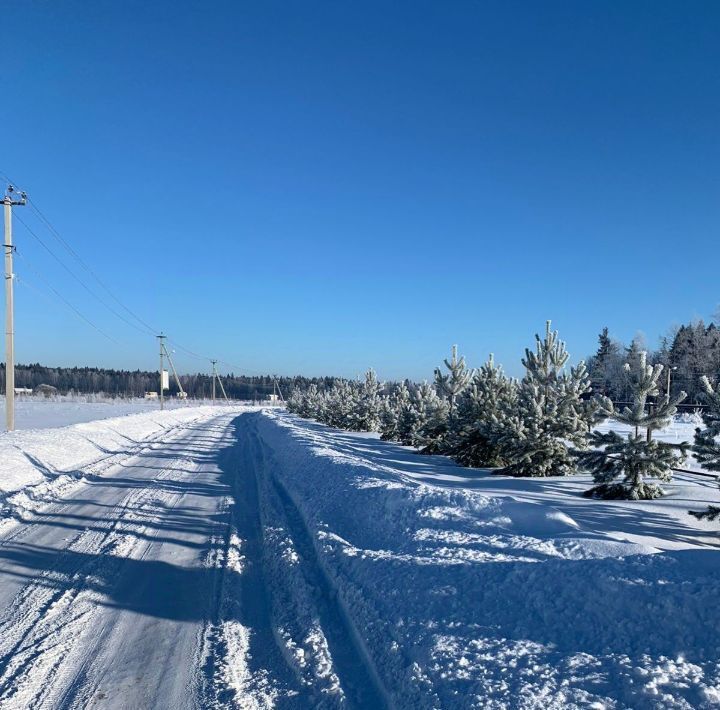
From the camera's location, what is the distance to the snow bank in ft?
12.0

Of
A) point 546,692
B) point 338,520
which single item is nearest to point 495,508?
point 338,520

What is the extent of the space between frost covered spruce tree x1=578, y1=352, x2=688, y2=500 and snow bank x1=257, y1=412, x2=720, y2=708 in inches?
182

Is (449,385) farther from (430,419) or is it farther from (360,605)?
(360,605)

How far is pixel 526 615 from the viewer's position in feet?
15.3

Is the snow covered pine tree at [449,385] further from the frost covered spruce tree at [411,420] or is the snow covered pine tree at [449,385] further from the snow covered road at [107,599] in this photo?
the snow covered road at [107,599]

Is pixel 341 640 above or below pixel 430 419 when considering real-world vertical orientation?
below

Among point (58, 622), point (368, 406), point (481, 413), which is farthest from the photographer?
point (368, 406)

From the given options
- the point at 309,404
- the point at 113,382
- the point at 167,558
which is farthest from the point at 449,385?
the point at 113,382

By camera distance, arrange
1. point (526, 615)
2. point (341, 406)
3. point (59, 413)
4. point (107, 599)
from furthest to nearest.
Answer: point (59, 413), point (341, 406), point (107, 599), point (526, 615)

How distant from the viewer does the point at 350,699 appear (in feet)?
12.7

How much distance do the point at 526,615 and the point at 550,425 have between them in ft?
37.0

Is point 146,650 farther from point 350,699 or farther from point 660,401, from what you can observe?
point 660,401

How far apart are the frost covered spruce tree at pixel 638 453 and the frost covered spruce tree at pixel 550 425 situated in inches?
107

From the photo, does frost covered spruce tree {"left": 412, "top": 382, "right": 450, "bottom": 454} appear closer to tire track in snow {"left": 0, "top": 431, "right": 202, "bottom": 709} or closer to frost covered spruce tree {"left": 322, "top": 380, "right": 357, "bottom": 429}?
frost covered spruce tree {"left": 322, "top": 380, "right": 357, "bottom": 429}
